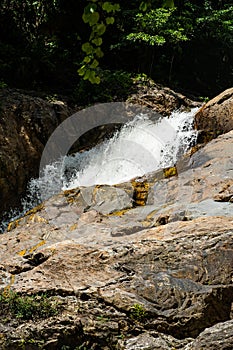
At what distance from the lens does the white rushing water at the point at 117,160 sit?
9.65 meters

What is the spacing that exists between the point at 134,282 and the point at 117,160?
240 inches

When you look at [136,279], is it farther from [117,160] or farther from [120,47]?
[120,47]

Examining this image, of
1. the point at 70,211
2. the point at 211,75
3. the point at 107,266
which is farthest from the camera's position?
the point at 211,75

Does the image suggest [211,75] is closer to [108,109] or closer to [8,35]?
[108,109]

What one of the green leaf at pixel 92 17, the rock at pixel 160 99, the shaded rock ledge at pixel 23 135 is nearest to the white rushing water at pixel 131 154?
the shaded rock ledge at pixel 23 135

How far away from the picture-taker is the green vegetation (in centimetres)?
408

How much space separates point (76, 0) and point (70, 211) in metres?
10.1

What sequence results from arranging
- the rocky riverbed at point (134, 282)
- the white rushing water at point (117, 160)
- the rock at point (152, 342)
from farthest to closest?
the white rushing water at point (117, 160)
the rocky riverbed at point (134, 282)
the rock at point (152, 342)

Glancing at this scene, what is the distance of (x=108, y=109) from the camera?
40.1ft

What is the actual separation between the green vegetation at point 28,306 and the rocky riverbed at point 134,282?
0.04ft

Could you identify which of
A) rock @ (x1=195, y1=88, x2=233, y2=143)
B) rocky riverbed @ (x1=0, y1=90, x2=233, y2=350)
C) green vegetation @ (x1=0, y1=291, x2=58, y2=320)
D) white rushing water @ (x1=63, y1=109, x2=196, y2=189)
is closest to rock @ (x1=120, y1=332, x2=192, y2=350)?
rocky riverbed @ (x1=0, y1=90, x2=233, y2=350)

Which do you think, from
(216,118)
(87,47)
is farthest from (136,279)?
(216,118)

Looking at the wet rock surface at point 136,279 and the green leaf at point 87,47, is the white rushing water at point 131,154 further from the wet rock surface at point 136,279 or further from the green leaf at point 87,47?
the green leaf at point 87,47

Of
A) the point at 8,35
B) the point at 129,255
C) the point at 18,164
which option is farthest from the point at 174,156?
the point at 8,35
